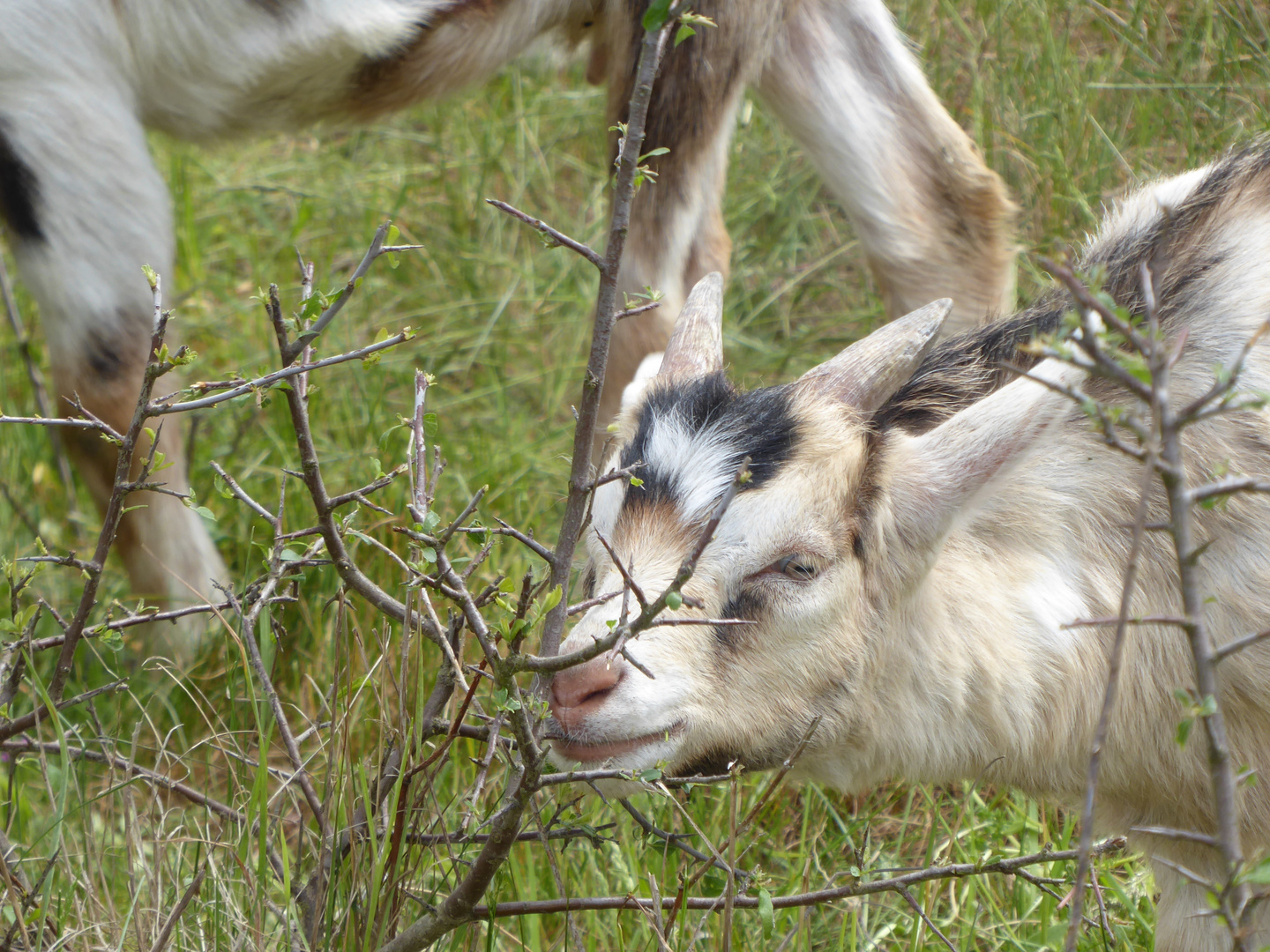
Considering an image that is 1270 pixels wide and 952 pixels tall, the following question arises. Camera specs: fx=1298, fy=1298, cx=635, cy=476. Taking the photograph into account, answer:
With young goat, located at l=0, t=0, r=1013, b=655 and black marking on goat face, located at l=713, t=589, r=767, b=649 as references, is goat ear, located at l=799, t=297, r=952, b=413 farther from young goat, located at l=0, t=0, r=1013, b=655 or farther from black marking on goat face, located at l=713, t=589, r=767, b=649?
young goat, located at l=0, t=0, r=1013, b=655

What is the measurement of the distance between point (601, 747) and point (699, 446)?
0.59 metres

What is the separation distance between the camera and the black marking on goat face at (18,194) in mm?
3381

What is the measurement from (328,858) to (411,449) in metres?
0.78

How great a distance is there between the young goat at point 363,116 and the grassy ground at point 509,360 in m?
0.46

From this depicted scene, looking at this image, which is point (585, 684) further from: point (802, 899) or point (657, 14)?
point (657, 14)

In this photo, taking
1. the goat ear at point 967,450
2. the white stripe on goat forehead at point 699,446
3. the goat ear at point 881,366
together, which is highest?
the white stripe on goat forehead at point 699,446

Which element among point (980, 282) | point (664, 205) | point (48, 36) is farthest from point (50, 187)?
point (980, 282)

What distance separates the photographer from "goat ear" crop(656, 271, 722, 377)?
9.09 ft

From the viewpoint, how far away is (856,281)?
5285 millimetres

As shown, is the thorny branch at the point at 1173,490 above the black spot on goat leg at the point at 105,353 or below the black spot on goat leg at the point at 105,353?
below

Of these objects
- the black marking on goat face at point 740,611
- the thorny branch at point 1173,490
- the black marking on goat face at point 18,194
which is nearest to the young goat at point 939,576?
the black marking on goat face at point 740,611

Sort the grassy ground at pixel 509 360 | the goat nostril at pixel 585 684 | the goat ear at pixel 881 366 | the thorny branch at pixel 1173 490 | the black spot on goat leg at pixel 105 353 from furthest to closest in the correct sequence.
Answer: the black spot on goat leg at pixel 105 353 < the grassy ground at pixel 509 360 < the goat ear at pixel 881 366 < the goat nostril at pixel 585 684 < the thorny branch at pixel 1173 490

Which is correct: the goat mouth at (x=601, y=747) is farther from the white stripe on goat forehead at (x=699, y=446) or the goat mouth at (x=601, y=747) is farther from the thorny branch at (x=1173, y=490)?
the thorny branch at (x=1173, y=490)

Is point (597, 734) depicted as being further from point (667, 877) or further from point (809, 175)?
point (809, 175)
